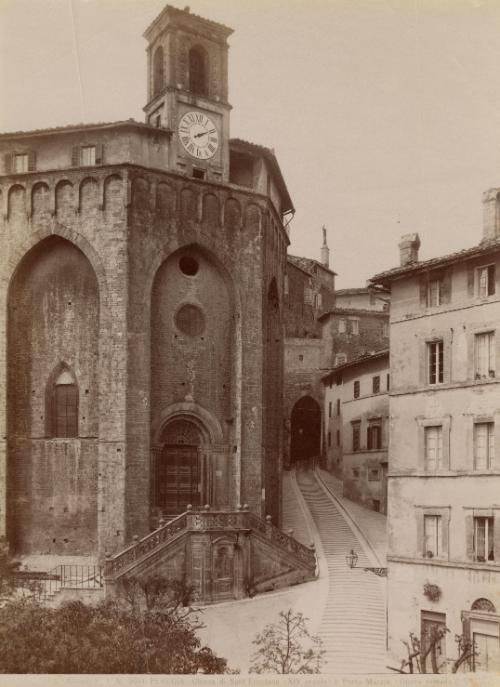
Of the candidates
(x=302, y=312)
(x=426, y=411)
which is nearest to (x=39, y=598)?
(x=426, y=411)

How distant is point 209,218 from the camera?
37.6 m

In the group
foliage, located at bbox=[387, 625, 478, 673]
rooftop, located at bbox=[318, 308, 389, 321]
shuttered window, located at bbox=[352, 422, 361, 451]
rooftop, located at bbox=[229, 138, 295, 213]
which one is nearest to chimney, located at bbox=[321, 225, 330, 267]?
rooftop, located at bbox=[318, 308, 389, 321]

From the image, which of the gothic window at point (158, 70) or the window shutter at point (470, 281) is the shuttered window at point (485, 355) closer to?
the window shutter at point (470, 281)

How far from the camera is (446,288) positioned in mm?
29109

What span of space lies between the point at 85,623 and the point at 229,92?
22.8m

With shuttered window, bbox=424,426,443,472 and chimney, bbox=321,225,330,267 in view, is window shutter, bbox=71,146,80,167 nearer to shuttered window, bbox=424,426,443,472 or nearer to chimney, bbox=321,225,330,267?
shuttered window, bbox=424,426,443,472

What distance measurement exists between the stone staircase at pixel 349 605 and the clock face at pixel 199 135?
15879 mm

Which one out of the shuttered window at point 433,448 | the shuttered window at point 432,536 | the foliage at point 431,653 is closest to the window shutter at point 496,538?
the shuttered window at point 432,536

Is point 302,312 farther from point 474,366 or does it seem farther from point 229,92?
point 474,366

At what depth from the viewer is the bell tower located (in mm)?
37188

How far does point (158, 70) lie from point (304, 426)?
26312 millimetres

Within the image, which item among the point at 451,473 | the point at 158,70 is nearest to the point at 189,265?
the point at 158,70

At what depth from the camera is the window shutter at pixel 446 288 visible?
2898 cm

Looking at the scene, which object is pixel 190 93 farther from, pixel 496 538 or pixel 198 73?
pixel 496 538
